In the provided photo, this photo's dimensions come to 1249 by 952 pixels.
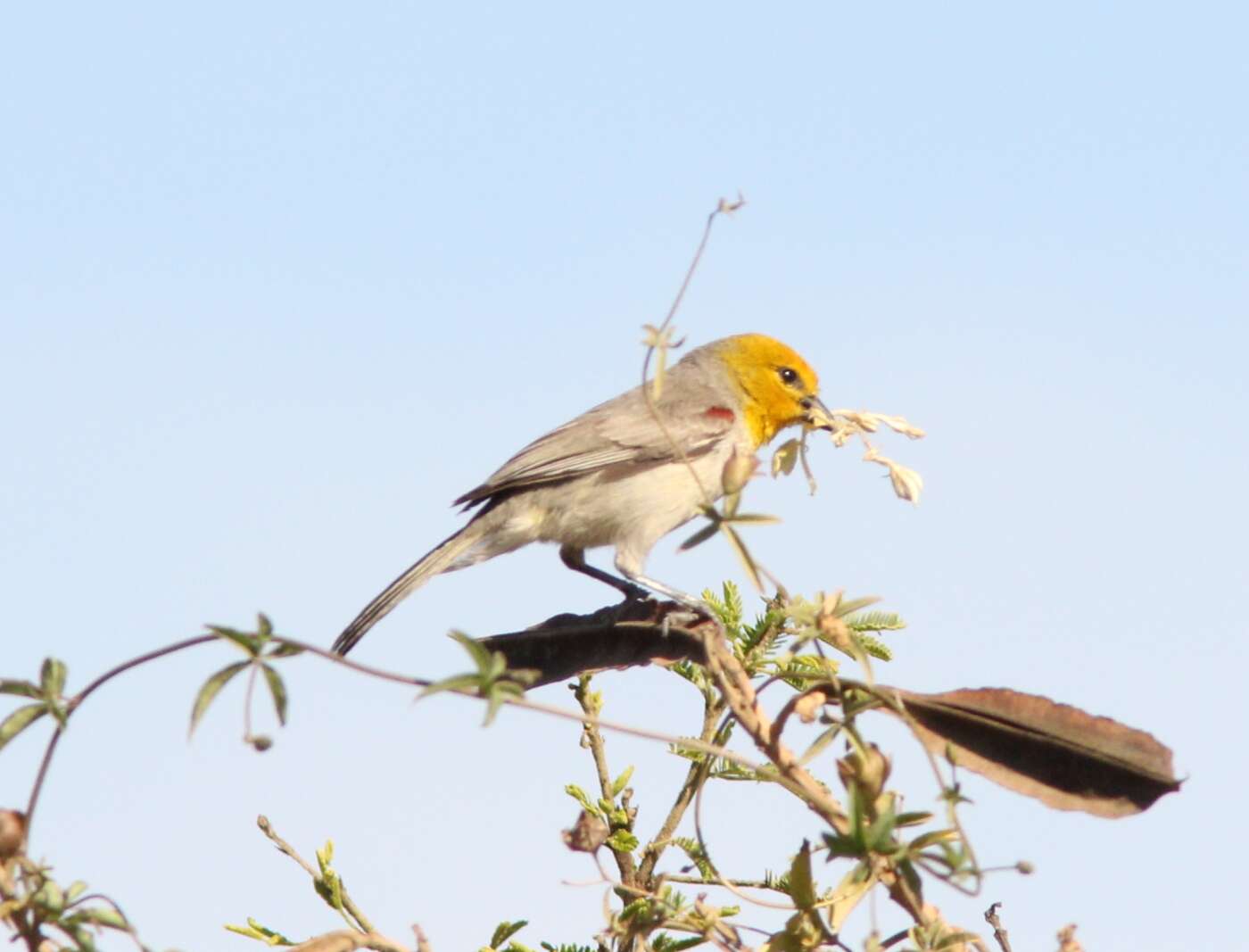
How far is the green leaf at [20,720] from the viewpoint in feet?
5.16

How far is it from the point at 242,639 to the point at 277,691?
62mm

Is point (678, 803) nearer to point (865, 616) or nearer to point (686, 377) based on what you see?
point (865, 616)

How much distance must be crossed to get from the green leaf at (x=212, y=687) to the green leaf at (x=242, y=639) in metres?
0.01

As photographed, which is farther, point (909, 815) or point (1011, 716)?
point (1011, 716)

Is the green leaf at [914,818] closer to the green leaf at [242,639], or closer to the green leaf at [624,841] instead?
the green leaf at [242,639]

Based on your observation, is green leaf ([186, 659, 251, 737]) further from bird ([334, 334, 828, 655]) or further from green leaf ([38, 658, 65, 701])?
bird ([334, 334, 828, 655])

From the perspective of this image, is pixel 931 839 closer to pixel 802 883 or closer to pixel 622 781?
pixel 802 883

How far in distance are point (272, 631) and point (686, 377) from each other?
6457mm

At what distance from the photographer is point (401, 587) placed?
19.5ft

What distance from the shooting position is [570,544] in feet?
22.2

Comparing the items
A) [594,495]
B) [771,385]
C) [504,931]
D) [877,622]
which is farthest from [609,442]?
[504,931]

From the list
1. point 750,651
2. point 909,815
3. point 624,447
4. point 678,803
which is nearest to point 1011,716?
point 909,815

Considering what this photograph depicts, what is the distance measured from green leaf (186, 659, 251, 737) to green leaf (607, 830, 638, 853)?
1449mm

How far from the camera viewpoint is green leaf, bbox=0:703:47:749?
1.57 meters
